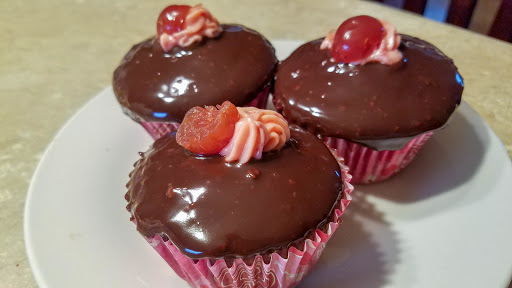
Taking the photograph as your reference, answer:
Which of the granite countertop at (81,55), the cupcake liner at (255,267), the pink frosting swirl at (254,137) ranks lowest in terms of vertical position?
the granite countertop at (81,55)

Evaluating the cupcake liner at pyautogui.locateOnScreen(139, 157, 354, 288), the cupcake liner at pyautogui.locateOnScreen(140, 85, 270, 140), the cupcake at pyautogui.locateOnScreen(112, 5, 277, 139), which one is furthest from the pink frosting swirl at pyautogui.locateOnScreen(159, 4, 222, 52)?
the cupcake liner at pyautogui.locateOnScreen(139, 157, 354, 288)

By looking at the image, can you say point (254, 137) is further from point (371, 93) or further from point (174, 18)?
point (174, 18)

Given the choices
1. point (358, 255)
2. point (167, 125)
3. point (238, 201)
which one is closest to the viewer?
point (238, 201)

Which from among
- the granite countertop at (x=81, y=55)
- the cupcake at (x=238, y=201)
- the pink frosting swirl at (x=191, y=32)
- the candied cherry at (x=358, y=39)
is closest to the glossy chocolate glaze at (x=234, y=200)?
the cupcake at (x=238, y=201)

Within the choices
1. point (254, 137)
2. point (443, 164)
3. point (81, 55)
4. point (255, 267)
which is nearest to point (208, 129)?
point (254, 137)

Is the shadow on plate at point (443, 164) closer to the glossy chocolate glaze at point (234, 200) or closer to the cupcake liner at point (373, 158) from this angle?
the cupcake liner at point (373, 158)

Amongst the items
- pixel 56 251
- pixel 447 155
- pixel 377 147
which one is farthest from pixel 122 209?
pixel 447 155

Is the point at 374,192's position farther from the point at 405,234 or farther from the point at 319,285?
the point at 319,285
